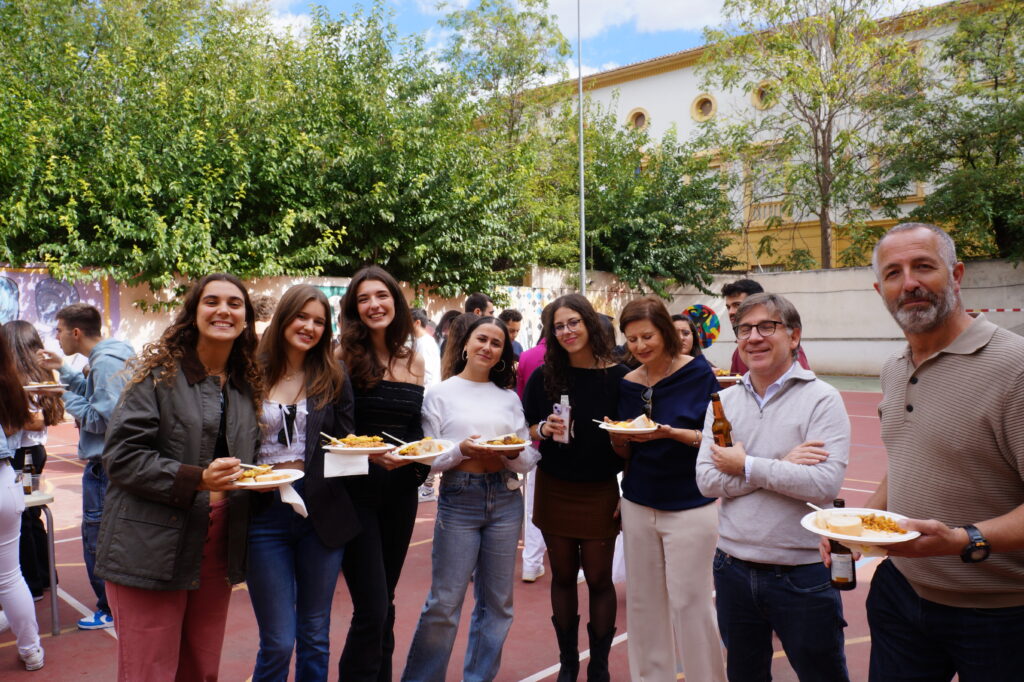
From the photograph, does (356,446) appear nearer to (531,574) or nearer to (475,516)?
(475,516)

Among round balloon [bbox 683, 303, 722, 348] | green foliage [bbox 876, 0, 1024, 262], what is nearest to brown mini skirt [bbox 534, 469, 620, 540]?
round balloon [bbox 683, 303, 722, 348]

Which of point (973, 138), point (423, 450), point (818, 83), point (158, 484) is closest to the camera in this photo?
point (158, 484)

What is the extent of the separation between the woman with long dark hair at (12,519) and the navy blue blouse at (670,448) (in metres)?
3.48

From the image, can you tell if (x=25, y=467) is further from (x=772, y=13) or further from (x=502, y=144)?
(x=772, y=13)

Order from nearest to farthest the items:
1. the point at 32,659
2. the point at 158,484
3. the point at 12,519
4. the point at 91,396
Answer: the point at 158,484 < the point at 12,519 < the point at 32,659 < the point at 91,396

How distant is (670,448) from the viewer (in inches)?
144

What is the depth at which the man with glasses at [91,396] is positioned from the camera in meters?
4.44

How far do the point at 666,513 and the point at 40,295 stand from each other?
13.7 metres

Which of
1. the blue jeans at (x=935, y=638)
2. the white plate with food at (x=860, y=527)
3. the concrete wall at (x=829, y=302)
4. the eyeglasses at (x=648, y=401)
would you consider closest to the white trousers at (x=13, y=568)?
the eyeglasses at (x=648, y=401)

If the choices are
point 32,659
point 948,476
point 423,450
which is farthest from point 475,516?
point 32,659

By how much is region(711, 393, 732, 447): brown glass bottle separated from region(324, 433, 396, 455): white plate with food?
4.94 feet

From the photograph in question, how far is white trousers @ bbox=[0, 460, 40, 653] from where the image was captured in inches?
162

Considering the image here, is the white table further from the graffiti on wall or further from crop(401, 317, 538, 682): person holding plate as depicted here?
the graffiti on wall

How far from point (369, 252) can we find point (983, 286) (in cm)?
2004
